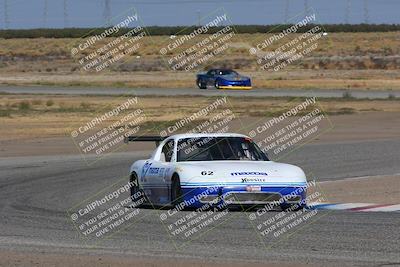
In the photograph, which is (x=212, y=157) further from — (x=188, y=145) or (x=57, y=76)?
(x=57, y=76)

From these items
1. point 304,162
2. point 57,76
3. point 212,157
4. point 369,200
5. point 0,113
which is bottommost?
point 57,76

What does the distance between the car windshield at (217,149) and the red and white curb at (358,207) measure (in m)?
1.14

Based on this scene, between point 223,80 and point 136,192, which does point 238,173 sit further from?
point 223,80

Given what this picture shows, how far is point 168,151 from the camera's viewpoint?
18.2 meters

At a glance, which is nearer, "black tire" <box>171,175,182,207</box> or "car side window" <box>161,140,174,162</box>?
"black tire" <box>171,175,182,207</box>

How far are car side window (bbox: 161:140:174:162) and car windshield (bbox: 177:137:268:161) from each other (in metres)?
0.22

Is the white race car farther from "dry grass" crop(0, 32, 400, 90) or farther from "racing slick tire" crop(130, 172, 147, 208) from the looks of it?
"dry grass" crop(0, 32, 400, 90)

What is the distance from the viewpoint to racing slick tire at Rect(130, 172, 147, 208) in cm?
1839

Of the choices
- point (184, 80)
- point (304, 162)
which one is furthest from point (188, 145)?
point (184, 80)

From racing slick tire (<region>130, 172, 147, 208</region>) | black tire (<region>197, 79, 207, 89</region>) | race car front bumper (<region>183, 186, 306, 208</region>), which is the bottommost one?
black tire (<region>197, 79, 207, 89</region>)

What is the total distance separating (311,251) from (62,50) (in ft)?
375

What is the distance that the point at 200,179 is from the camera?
54.2 ft

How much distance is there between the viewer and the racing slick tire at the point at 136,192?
724 inches

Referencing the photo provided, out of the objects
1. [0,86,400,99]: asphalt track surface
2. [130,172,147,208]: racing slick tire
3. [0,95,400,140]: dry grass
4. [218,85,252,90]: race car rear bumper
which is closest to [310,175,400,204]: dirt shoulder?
[130,172,147,208]: racing slick tire
